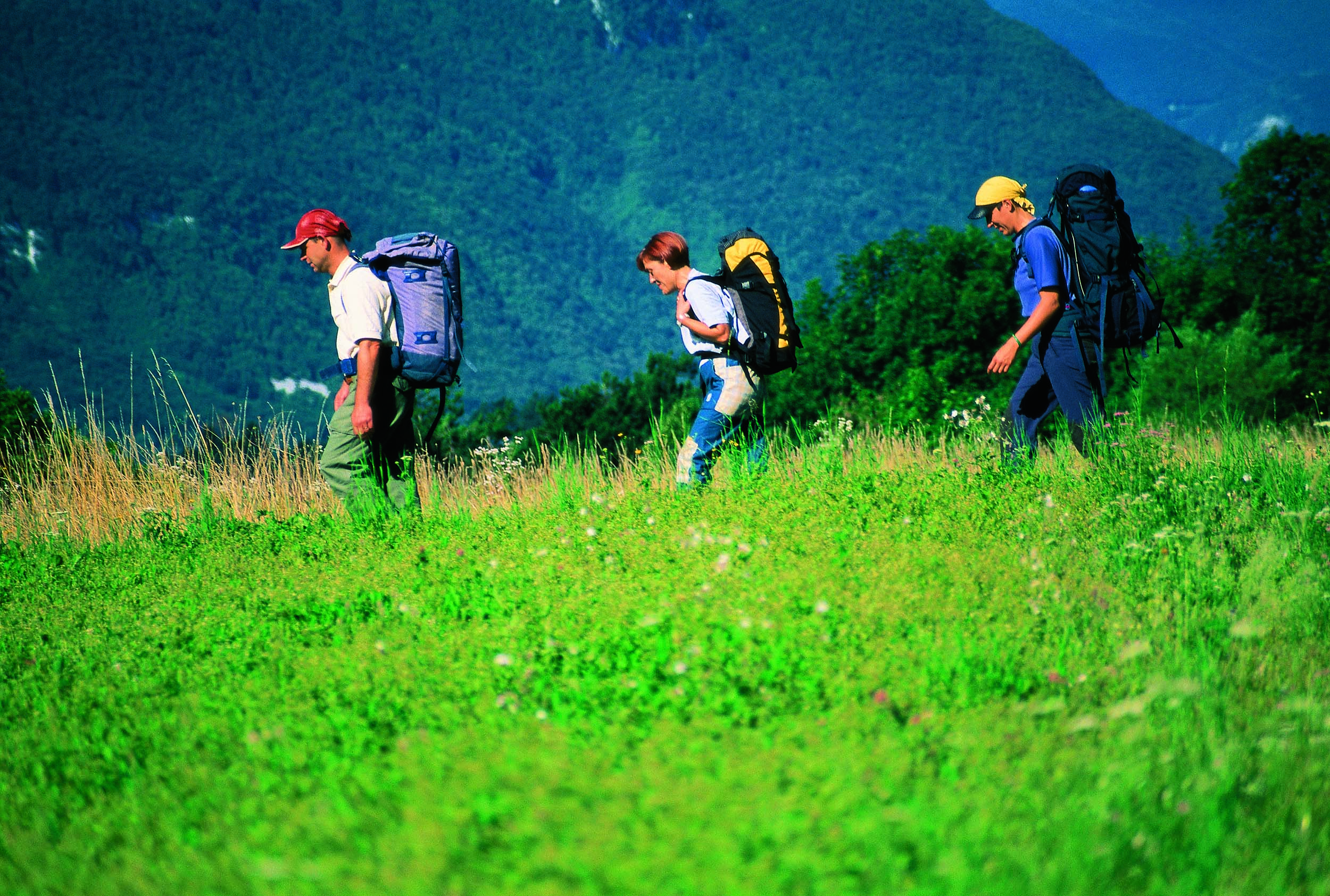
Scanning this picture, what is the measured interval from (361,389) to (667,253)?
190 centimetres

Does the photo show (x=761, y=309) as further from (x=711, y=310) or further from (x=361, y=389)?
(x=361, y=389)

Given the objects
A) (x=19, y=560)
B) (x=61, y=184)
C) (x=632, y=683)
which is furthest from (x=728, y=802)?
(x=61, y=184)

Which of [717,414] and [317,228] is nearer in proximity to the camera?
[317,228]

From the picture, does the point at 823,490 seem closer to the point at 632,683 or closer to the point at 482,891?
the point at 632,683

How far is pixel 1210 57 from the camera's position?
159125mm

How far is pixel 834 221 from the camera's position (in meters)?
98.4

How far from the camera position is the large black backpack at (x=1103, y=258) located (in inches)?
217

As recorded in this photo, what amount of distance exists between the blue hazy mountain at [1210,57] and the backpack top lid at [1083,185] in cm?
16396

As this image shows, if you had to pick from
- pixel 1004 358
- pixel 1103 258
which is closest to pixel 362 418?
pixel 1004 358

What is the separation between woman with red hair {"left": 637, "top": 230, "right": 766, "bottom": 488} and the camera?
18.4 feet

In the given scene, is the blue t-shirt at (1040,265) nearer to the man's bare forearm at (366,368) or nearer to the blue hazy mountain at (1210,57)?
the man's bare forearm at (366,368)

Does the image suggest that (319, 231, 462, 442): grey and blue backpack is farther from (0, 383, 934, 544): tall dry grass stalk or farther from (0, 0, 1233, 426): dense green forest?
(0, 0, 1233, 426): dense green forest

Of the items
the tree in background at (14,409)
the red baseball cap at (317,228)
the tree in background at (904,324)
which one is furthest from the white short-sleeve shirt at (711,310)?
the tree in background at (14,409)

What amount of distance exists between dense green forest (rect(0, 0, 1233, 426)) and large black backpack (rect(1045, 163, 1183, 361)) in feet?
224
